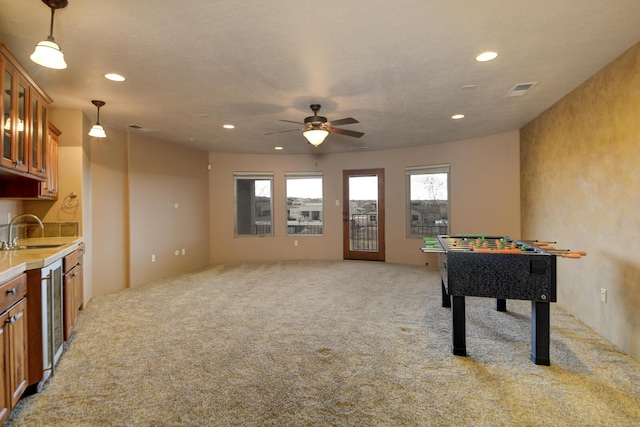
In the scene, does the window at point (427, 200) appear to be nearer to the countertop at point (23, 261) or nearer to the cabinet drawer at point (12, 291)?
the countertop at point (23, 261)

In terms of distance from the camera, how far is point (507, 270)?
8.60 ft

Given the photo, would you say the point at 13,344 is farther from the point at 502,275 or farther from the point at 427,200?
the point at 427,200

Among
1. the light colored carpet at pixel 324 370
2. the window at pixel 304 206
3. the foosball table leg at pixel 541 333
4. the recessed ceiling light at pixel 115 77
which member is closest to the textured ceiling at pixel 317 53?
the recessed ceiling light at pixel 115 77

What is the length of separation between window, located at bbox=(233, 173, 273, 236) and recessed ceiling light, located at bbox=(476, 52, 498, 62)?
5369 millimetres

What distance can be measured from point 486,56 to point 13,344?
3.77 m

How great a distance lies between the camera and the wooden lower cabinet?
6.10ft

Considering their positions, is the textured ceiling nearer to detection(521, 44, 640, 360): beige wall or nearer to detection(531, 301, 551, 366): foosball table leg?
detection(521, 44, 640, 360): beige wall

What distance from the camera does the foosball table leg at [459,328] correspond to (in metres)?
2.79

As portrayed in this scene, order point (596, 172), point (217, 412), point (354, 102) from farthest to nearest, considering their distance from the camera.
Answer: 1. point (354, 102)
2. point (596, 172)
3. point (217, 412)

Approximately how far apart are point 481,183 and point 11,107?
6.14 meters

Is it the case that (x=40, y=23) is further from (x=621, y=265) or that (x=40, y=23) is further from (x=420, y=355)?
(x=621, y=265)

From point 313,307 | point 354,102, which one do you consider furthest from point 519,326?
point 354,102

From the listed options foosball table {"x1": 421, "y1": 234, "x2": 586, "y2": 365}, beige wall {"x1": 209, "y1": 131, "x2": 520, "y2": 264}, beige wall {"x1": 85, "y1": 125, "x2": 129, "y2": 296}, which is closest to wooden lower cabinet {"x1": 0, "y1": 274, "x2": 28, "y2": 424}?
beige wall {"x1": 85, "y1": 125, "x2": 129, "y2": 296}

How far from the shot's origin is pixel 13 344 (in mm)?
1985
